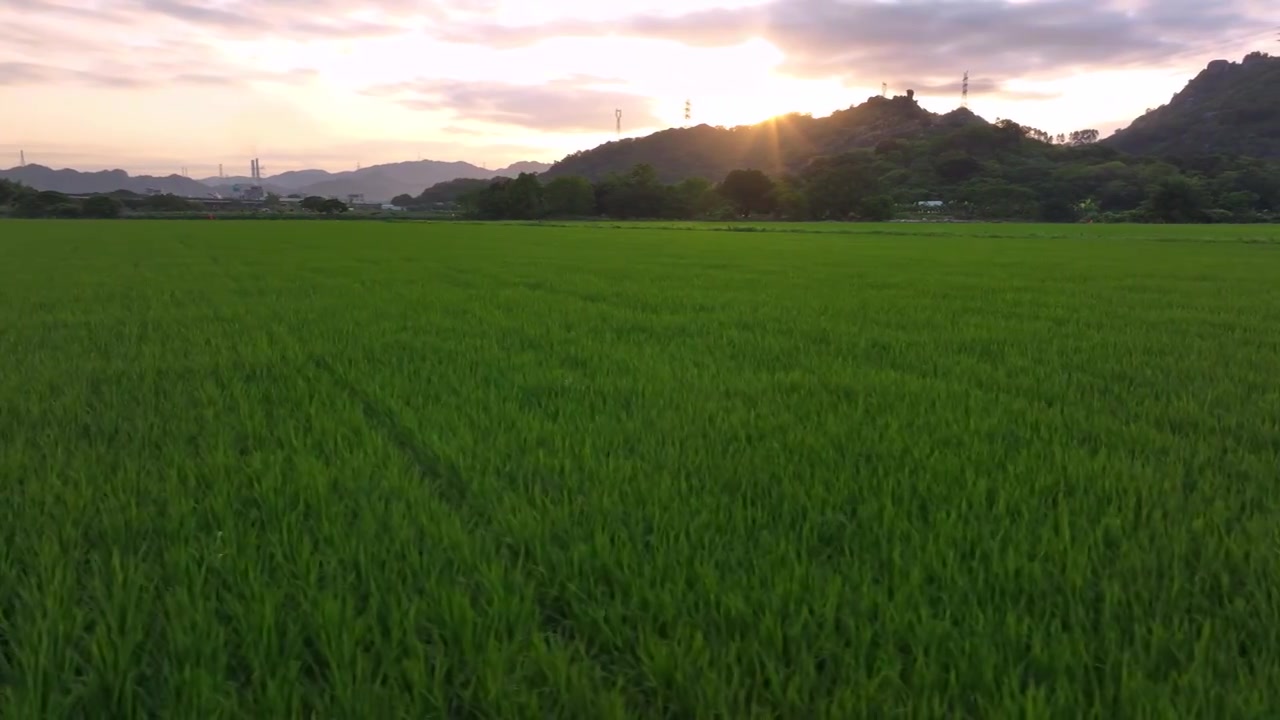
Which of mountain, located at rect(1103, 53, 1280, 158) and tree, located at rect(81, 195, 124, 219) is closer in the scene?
tree, located at rect(81, 195, 124, 219)

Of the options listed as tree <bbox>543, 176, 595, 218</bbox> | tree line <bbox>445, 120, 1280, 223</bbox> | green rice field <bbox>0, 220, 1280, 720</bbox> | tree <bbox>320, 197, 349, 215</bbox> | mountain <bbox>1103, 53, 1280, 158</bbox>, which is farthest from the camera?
mountain <bbox>1103, 53, 1280, 158</bbox>

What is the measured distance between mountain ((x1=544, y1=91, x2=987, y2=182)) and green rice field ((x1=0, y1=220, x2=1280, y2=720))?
449ft

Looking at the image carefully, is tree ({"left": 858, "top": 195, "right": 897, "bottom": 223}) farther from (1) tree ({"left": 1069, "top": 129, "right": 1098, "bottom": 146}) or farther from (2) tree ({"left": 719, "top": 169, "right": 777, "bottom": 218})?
(1) tree ({"left": 1069, "top": 129, "right": 1098, "bottom": 146})

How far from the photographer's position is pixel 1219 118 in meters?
115

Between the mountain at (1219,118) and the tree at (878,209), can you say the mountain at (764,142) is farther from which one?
the tree at (878,209)

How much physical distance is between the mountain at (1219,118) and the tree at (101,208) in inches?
5166

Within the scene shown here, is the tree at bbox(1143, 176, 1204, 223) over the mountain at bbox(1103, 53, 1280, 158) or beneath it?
beneath

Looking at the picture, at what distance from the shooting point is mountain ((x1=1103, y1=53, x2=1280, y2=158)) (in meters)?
108

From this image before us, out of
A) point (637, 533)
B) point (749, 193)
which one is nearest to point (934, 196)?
point (749, 193)

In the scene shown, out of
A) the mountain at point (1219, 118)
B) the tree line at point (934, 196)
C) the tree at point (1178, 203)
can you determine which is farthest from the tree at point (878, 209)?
the mountain at point (1219, 118)

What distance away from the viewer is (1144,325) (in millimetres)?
6469

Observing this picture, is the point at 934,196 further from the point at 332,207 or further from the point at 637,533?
the point at 637,533

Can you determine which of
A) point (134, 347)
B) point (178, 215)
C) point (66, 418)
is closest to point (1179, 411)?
point (66, 418)

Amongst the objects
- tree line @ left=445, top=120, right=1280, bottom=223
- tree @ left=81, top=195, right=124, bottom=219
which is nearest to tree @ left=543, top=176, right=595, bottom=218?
tree line @ left=445, top=120, right=1280, bottom=223
